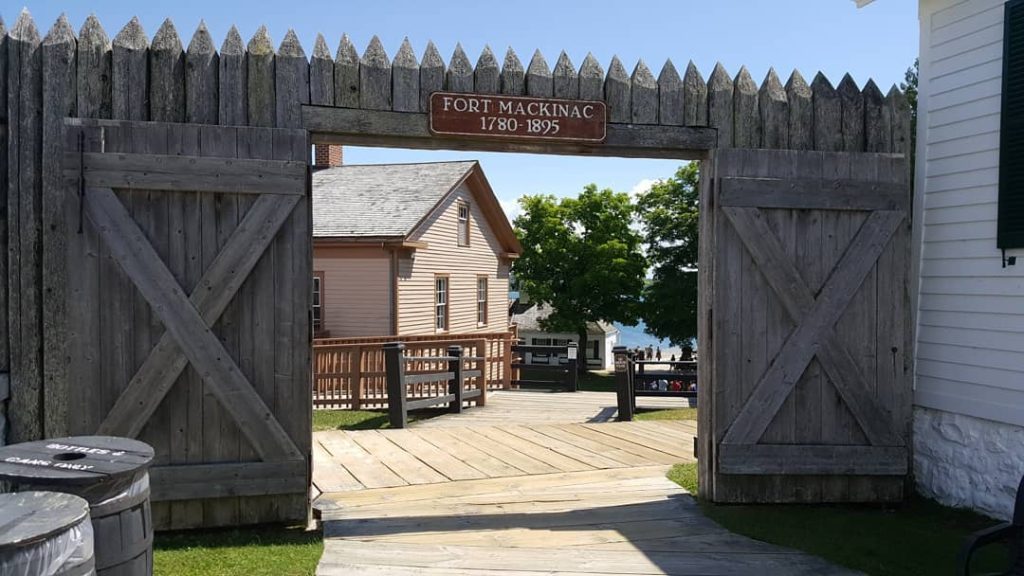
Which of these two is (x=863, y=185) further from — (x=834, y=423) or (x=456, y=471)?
(x=456, y=471)

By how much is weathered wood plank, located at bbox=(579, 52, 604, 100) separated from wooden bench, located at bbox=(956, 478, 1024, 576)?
357cm

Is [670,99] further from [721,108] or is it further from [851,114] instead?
[851,114]

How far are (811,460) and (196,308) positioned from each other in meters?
4.56

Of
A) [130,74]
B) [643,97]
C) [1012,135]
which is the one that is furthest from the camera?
[643,97]

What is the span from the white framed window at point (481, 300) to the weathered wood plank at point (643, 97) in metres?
19.9

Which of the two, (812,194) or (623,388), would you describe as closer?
(812,194)

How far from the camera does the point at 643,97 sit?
5.74 m

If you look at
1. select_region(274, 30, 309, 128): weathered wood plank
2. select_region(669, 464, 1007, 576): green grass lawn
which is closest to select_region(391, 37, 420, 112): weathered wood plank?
select_region(274, 30, 309, 128): weathered wood plank

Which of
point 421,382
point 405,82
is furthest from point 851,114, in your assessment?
point 421,382

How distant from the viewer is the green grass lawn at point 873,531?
4.75 metres

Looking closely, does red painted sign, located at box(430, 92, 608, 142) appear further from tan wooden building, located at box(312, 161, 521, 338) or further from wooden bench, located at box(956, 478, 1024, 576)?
tan wooden building, located at box(312, 161, 521, 338)

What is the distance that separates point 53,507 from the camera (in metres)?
2.87

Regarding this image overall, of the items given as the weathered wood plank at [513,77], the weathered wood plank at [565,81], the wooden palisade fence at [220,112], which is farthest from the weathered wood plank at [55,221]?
the weathered wood plank at [565,81]

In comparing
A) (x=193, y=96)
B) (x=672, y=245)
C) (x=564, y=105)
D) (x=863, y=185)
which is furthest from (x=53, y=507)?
(x=672, y=245)
